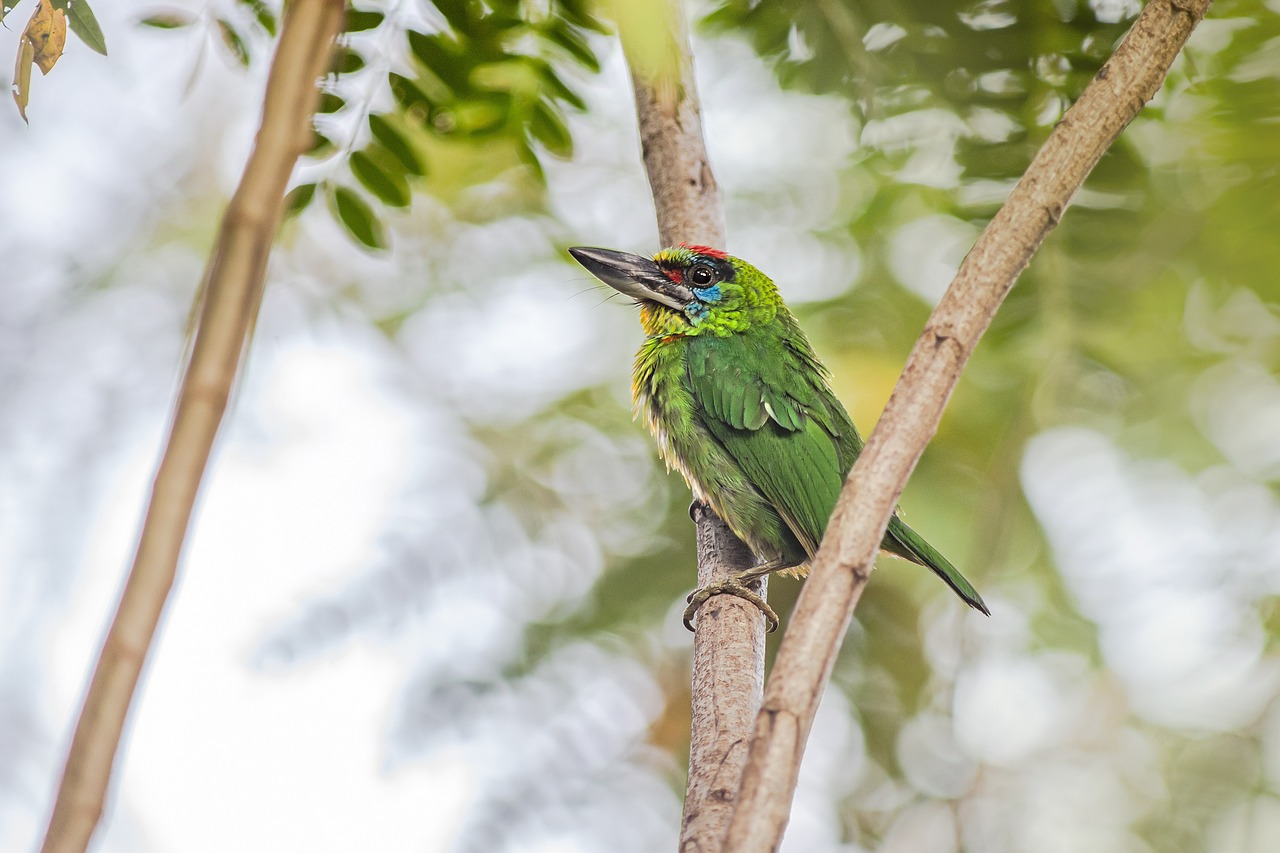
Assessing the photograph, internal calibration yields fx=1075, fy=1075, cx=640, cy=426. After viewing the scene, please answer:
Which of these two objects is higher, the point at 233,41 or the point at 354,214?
the point at 233,41

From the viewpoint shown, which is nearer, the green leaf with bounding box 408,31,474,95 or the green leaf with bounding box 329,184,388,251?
the green leaf with bounding box 408,31,474,95

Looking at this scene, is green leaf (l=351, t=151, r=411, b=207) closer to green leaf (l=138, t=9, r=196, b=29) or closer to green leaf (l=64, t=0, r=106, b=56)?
green leaf (l=138, t=9, r=196, b=29)

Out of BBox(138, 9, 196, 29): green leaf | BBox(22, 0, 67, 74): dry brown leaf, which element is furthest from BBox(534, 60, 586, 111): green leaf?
BBox(22, 0, 67, 74): dry brown leaf

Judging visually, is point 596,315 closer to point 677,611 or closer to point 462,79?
point 677,611

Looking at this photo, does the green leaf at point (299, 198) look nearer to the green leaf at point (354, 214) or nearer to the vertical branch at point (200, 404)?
the green leaf at point (354, 214)

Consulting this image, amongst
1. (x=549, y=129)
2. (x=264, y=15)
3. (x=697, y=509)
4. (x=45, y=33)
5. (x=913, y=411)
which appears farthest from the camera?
(x=697, y=509)

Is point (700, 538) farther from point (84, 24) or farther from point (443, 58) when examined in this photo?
point (84, 24)

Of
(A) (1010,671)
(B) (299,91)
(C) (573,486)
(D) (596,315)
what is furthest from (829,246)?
(B) (299,91)

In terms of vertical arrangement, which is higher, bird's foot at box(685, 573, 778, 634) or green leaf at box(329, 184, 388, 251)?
green leaf at box(329, 184, 388, 251)

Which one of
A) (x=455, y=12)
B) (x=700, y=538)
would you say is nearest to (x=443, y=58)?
(x=455, y=12)

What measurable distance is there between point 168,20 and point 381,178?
0.62m

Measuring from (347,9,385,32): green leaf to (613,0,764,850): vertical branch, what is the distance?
62 centimetres

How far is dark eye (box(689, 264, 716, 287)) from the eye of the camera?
316cm

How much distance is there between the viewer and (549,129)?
282 centimetres
